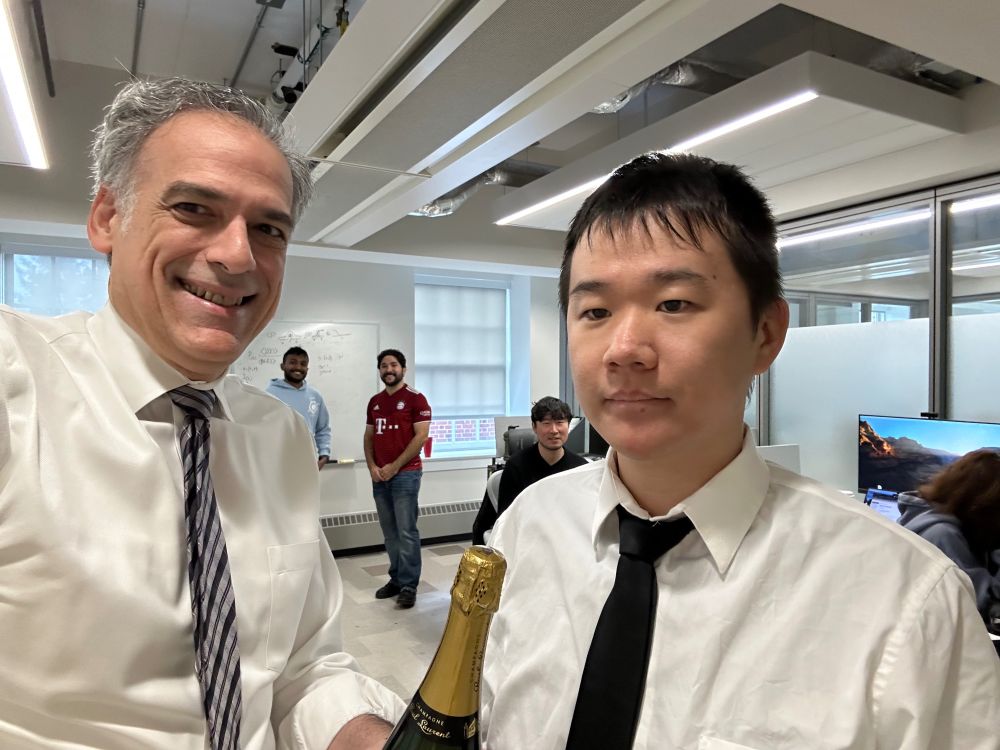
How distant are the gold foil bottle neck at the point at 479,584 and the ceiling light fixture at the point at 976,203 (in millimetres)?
4238

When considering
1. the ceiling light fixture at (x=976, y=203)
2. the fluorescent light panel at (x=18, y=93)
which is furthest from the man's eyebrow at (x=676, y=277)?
the ceiling light fixture at (x=976, y=203)

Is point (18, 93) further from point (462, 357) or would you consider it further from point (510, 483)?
point (462, 357)

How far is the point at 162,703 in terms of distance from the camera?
2.55ft

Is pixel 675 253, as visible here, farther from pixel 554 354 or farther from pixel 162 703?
pixel 554 354

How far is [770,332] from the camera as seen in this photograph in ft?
2.76

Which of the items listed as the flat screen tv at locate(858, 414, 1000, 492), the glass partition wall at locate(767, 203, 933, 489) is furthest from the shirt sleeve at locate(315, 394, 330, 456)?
the flat screen tv at locate(858, 414, 1000, 492)

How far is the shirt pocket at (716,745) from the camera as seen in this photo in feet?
2.30

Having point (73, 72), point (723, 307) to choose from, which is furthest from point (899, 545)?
point (73, 72)

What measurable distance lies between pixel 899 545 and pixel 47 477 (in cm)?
108

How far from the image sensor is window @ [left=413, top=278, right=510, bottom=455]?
7164 mm

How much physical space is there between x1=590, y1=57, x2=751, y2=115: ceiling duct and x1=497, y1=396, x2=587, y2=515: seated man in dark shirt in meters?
1.68

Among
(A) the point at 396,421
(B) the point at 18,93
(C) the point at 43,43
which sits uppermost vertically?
(C) the point at 43,43

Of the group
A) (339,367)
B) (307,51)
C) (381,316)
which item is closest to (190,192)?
(307,51)

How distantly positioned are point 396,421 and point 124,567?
3978mm
